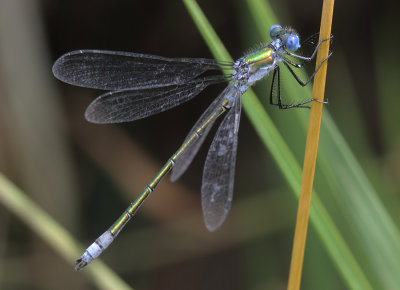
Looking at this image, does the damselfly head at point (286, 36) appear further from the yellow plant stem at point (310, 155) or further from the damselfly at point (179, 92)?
the yellow plant stem at point (310, 155)

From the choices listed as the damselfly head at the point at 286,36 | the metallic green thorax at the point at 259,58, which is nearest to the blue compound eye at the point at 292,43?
the damselfly head at the point at 286,36

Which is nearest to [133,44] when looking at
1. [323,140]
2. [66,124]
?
[66,124]

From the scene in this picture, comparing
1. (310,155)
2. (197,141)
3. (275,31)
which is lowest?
(310,155)

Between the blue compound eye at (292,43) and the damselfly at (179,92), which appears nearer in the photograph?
the blue compound eye at (292,43)

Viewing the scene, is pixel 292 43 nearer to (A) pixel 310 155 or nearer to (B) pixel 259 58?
(B) pixel 259 58

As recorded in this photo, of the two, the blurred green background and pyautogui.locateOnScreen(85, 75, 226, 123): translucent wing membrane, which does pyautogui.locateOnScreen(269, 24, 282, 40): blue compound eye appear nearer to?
pyautogui.locateOnScreen(85, 75, 226, 123): translucent wing membrane

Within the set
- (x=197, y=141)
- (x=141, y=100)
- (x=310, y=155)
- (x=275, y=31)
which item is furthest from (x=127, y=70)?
(x=310, y=155)

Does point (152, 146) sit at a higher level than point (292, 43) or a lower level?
higher
